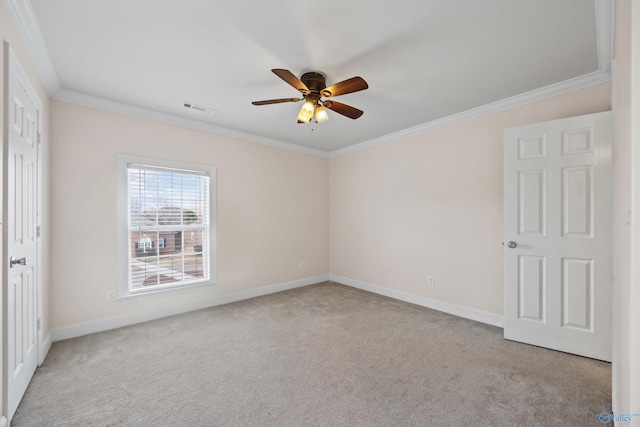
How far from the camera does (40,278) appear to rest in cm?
237

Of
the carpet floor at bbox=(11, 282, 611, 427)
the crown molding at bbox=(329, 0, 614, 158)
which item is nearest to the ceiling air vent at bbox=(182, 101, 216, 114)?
the crown molding at bbox=(329, 0, 614, 158)

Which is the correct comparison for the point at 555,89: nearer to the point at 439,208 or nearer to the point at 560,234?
the point at 560,234

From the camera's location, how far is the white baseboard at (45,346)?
2342mm

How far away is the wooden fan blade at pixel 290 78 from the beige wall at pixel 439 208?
2209 mm

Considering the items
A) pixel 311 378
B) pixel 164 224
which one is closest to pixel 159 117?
pixel 164 224

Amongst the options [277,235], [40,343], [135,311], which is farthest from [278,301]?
[40,343]

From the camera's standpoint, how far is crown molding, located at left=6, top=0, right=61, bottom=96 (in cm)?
168

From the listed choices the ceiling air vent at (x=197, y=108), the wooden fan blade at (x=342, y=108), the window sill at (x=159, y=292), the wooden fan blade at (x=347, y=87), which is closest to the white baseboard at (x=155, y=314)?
the window sill at (x=159, y=292)

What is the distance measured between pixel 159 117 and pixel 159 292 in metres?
2.20

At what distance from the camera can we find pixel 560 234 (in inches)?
99.1

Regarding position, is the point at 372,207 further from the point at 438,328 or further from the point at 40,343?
the point at 40,343

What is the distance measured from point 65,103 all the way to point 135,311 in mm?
2404

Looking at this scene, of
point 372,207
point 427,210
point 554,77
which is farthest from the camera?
point 372,207

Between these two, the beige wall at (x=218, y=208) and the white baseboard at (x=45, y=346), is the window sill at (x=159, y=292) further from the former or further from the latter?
the white baseboard at (x=45, y=346)
